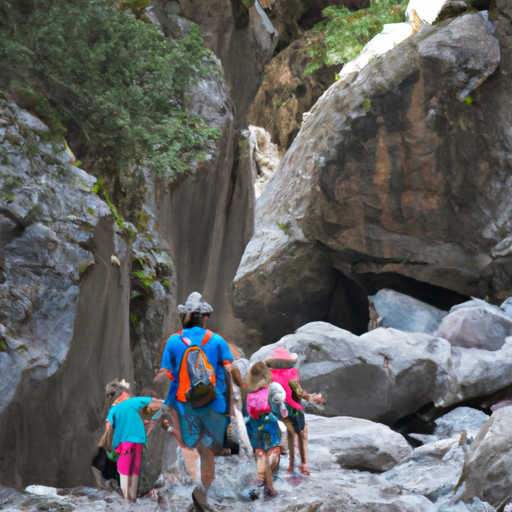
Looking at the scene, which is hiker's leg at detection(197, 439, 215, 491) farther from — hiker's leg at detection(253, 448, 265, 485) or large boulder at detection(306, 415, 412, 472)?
large boulder at detection(306, 415, 412, 472)

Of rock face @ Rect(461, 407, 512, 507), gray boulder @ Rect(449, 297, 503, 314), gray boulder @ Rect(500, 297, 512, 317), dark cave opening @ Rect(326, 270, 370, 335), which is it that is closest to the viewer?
rock face @ Rect(461, 407, 512, 507)

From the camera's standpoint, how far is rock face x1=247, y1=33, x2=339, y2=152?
27.2 metres

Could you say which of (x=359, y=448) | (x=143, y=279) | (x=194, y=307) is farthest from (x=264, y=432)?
(x=143, y=279)

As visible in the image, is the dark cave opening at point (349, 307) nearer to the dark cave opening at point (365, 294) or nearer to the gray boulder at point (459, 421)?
the dark cave opening at point (365, 294)

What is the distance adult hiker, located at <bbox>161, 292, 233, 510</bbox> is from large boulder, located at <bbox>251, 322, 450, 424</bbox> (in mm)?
8610

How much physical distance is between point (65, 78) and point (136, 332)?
374cm

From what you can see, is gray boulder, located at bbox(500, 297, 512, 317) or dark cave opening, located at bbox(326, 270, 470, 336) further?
dark cave opening, located at bbox(326, 270, 470, 336)

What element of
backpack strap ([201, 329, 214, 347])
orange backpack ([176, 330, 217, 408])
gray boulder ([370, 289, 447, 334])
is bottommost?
orange backpack ([176, 330, 217, 408])

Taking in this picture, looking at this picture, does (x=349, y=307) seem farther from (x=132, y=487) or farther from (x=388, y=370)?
(x=132, y=487)

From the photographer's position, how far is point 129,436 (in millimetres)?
4562

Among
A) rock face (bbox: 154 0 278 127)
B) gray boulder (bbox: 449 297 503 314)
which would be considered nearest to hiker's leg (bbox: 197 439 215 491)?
rock face (bbox: 154 0 278 127)

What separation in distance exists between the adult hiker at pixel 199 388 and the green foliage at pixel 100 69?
340 centimetres

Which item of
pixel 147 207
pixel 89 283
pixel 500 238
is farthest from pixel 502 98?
pixel 89 283

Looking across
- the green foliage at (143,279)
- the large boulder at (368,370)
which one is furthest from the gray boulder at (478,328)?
the green foliage at (143,279)
